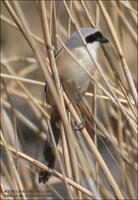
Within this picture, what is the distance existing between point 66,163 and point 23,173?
23.3 inches

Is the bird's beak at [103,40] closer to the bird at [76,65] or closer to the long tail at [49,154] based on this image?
the bird at [76,65]

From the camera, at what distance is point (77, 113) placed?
1.76 meters

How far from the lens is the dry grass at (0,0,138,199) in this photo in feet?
3.82

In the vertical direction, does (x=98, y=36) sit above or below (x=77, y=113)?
above

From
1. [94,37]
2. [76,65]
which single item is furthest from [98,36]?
[76,65]

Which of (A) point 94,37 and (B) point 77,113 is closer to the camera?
(A) point 94,37

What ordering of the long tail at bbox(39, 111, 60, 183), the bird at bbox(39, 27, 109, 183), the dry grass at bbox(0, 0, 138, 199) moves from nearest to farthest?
the dry grass at bbox(0, 0, 138, 199) < the long tail at bbox(39, 111, 60, 183) < the bird at bbox(39, 27, 109, 183)

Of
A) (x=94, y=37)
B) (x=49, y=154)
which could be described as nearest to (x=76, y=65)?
(x=94, y=37)

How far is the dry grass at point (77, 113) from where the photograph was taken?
116 cm

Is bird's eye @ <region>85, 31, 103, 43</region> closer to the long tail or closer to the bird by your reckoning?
the bird

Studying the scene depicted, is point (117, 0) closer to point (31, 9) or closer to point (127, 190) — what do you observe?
point (127, 190)

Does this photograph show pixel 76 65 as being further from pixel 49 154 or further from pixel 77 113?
pixel 49 154

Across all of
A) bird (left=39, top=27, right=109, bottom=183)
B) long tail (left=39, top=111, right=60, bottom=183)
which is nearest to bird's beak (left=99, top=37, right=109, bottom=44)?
bird (left=39, top=27, right=109, bottom=183)

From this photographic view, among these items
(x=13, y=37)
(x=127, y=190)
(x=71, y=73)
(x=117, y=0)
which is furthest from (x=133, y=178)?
(x=13, y=37)
